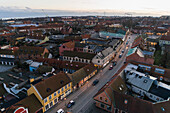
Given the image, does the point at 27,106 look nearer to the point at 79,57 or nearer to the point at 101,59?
the point at 79,57

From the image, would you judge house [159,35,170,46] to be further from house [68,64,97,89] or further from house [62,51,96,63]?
house [68,64,97,89]

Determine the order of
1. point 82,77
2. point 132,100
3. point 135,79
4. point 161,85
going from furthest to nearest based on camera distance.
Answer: point 82,77 < point 135,79 < point 161,85 < point 132,100

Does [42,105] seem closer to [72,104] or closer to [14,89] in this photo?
[72,104]

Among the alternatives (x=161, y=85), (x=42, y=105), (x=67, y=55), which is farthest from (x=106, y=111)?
(x=67, y=55)

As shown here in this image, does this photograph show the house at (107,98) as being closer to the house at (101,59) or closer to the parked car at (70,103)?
the parked car at (70,103)

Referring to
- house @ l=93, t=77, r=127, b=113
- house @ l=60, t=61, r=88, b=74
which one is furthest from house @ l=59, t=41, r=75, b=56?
house @ l=93, t=77, r=127, b=113

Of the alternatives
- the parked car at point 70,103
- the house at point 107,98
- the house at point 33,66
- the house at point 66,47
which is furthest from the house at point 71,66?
the house at point 66,47
